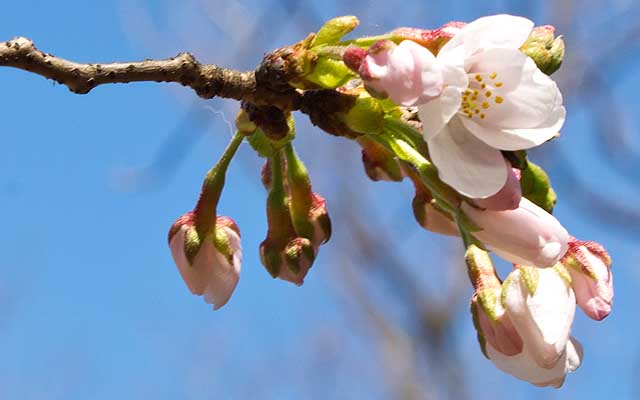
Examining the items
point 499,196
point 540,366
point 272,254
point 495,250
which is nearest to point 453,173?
point 499,196

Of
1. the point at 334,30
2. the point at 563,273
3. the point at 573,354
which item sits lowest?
the point at 573,354

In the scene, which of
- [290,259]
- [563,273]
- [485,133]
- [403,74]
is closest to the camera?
[403,74]

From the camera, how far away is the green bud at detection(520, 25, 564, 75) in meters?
1.26

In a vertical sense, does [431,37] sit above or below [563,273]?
above

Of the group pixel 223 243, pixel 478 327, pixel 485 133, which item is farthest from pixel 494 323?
pixel 223 243

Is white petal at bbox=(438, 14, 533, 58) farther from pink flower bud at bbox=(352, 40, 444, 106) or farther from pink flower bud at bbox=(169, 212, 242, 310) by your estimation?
pink flower bud at bbox=(169, 212, 242, 310)

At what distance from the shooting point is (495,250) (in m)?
1.29

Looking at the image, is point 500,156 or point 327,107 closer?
point 500,156

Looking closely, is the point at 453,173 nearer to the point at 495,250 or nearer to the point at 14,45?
the point at 495,250

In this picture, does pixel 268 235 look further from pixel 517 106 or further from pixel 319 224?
pixel 517 106

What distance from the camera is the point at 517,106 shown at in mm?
1229

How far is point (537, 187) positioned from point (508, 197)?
179 millimetres

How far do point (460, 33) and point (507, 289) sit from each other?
1.13 ft

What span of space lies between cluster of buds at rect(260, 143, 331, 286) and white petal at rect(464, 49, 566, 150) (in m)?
0.40
